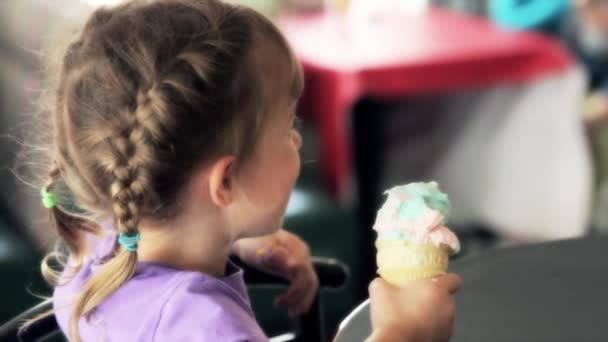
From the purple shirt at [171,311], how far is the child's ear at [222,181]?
0.28 ft

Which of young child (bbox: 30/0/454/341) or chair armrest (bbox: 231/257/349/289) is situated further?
chair armrest (bbox: 231/257/349/289)

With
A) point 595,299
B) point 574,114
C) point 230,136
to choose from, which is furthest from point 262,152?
point 574,114

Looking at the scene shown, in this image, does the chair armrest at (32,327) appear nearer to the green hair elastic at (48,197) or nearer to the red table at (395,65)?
the green hair elastic at (48,197)

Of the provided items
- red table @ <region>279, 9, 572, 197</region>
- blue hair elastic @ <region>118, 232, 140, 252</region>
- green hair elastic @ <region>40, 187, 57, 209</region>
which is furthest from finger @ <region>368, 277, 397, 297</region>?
red table @ <region>279, 9, 572, 197</region>

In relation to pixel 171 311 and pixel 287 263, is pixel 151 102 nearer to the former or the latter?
pixel 171 311

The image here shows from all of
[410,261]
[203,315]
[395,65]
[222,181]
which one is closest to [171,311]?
[203,315]

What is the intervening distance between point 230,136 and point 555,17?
2098 millimetres

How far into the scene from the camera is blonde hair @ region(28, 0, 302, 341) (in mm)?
830

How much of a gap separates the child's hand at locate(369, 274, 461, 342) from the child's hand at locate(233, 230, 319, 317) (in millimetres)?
276

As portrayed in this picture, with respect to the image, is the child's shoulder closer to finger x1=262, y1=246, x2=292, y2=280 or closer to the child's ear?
the child's ear

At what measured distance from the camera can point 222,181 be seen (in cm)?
88

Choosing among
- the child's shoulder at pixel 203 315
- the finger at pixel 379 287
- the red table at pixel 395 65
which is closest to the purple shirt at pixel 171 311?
the child's shoulder at pixel 203 315

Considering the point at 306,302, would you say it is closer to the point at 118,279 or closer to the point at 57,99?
the point at 118,279

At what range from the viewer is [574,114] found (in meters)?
2.35
